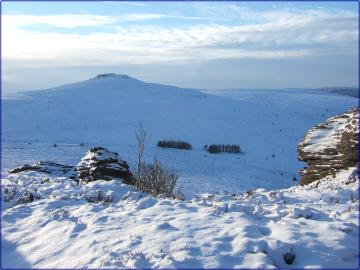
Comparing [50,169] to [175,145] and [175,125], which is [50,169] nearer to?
[175,145]

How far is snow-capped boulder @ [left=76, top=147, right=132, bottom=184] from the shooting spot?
14977 mm

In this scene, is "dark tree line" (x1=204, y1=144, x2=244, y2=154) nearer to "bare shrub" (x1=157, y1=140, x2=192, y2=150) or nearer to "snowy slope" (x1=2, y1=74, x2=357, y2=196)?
"snowy slope" (x1=2, y1=74, x2=357, y2=196)

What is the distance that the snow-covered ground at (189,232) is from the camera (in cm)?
581

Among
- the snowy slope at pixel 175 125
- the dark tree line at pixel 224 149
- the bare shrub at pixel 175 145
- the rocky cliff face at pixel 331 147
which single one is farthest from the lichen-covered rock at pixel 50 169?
the dark tree line at pixel 224 149

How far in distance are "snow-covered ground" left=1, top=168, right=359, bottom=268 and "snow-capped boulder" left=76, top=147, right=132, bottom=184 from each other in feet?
16.5

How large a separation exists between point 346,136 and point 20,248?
26.5 ft

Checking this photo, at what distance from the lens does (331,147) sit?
1140cm

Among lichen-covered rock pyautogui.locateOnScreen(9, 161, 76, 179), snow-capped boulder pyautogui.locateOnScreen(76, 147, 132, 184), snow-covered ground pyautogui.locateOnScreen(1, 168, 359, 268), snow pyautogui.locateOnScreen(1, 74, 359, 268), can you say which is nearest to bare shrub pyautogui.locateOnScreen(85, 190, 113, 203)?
snow pyautogui.locateOnScreen(1, 74, 359, 268)

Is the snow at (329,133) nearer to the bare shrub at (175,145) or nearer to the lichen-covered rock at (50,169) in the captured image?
the lichen-covered rock at (50,169)

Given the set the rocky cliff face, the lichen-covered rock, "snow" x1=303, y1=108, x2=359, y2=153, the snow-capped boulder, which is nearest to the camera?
the rocky cliff face

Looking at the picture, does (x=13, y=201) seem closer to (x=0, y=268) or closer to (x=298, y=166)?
(x=0, y=268)

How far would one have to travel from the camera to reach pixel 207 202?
9133 mm

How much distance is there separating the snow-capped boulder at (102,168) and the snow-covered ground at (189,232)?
502 centimetres

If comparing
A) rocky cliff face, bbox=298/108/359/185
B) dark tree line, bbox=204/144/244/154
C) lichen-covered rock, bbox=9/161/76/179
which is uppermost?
rocky cliff face, bbox=298/108/359/185
